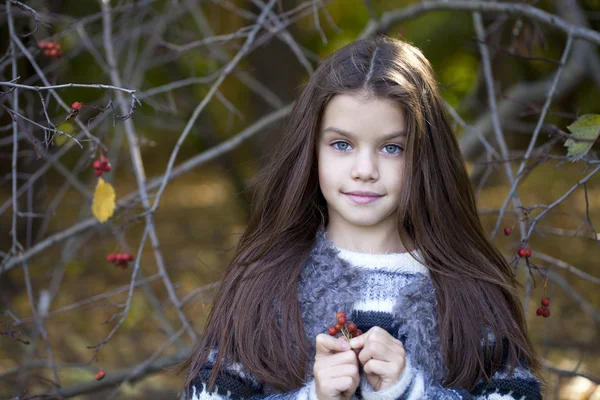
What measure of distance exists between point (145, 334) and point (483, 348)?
159 inches

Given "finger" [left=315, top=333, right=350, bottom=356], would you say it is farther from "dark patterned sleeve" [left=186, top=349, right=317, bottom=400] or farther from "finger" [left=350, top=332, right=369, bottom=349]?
"dark patterned sleeve" [left=186, top=349, right=317, bottom=400]

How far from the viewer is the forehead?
1733 mm

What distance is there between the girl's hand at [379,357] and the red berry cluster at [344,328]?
3cm

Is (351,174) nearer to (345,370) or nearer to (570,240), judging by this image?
(345,370)

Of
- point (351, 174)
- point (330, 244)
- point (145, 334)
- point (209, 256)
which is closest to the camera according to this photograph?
point (351, 174)

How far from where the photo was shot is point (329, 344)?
1.60 m

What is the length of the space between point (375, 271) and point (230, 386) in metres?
0.44

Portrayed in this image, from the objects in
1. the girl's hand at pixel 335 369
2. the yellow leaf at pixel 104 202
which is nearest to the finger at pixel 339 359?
the girl's hand at pixel 335 369

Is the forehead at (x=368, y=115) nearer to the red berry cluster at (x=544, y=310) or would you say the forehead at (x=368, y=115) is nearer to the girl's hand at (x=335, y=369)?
the girl's hand at (x=335, y=369)

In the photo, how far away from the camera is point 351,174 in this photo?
1745 mm

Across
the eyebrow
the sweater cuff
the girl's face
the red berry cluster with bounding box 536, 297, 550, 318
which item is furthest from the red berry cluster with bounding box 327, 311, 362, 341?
the red berry cluster with bounding box 536, 297, 550, 318

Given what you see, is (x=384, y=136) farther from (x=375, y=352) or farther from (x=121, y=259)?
(x=121, y=259)

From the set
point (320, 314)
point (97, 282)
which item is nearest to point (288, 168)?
point (320, 314)

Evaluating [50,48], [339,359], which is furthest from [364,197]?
[50,48]
